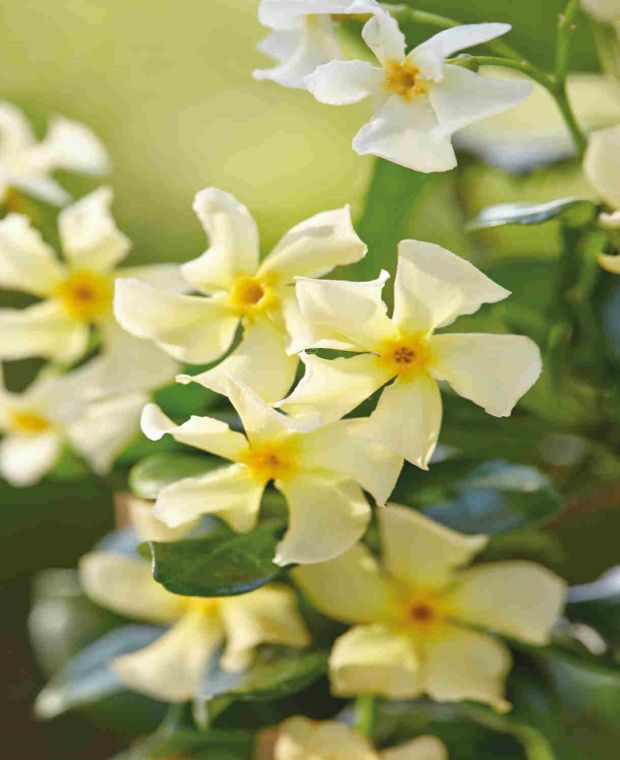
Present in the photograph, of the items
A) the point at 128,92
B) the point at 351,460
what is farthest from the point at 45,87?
the point at 351,460

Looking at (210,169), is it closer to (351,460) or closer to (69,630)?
(69,630)

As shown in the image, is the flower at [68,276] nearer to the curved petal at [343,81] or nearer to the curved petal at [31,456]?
the curved petal at [31,456]

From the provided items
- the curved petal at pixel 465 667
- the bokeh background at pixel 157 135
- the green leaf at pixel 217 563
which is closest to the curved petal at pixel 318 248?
the green leaf at pixel 217 563

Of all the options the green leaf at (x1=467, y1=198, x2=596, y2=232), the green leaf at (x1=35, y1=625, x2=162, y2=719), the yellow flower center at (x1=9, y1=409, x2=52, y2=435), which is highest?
the green leaf at (x1=467, y1=198, x2=596, y2=232)

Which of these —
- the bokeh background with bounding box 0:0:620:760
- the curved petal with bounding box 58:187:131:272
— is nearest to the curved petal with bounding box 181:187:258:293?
the curved petal with bounding box 58:187:131:272

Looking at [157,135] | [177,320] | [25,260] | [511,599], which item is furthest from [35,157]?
[157,135]

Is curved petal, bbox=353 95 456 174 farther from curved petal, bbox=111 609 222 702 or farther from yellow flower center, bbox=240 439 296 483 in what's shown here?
curved petal, bbox=111 609 222 702
